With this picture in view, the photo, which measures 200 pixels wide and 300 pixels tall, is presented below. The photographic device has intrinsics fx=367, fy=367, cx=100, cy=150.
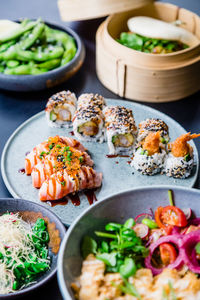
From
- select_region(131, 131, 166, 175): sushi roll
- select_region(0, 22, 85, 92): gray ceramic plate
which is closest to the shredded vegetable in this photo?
select_region(131, 131, 166, 175): sushi roll

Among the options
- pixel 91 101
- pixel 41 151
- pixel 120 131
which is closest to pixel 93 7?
pixel 91 101

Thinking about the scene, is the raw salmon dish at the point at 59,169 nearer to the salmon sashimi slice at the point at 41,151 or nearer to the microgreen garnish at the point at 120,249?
the salmon sashimi slice at the point at 41,151

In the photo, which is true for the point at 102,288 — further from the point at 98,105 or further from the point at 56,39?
the point at 56,39

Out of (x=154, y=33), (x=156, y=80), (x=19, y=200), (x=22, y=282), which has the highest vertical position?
(x=154, y=33)

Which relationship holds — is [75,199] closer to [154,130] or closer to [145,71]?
[154,130]

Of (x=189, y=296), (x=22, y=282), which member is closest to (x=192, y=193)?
(x=189, y=296)

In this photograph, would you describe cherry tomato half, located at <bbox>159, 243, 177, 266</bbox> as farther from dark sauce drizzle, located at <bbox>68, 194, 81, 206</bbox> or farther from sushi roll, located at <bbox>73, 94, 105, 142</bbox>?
sushi roll, located at <bbox>73, 94, 105, 142</bbox>
